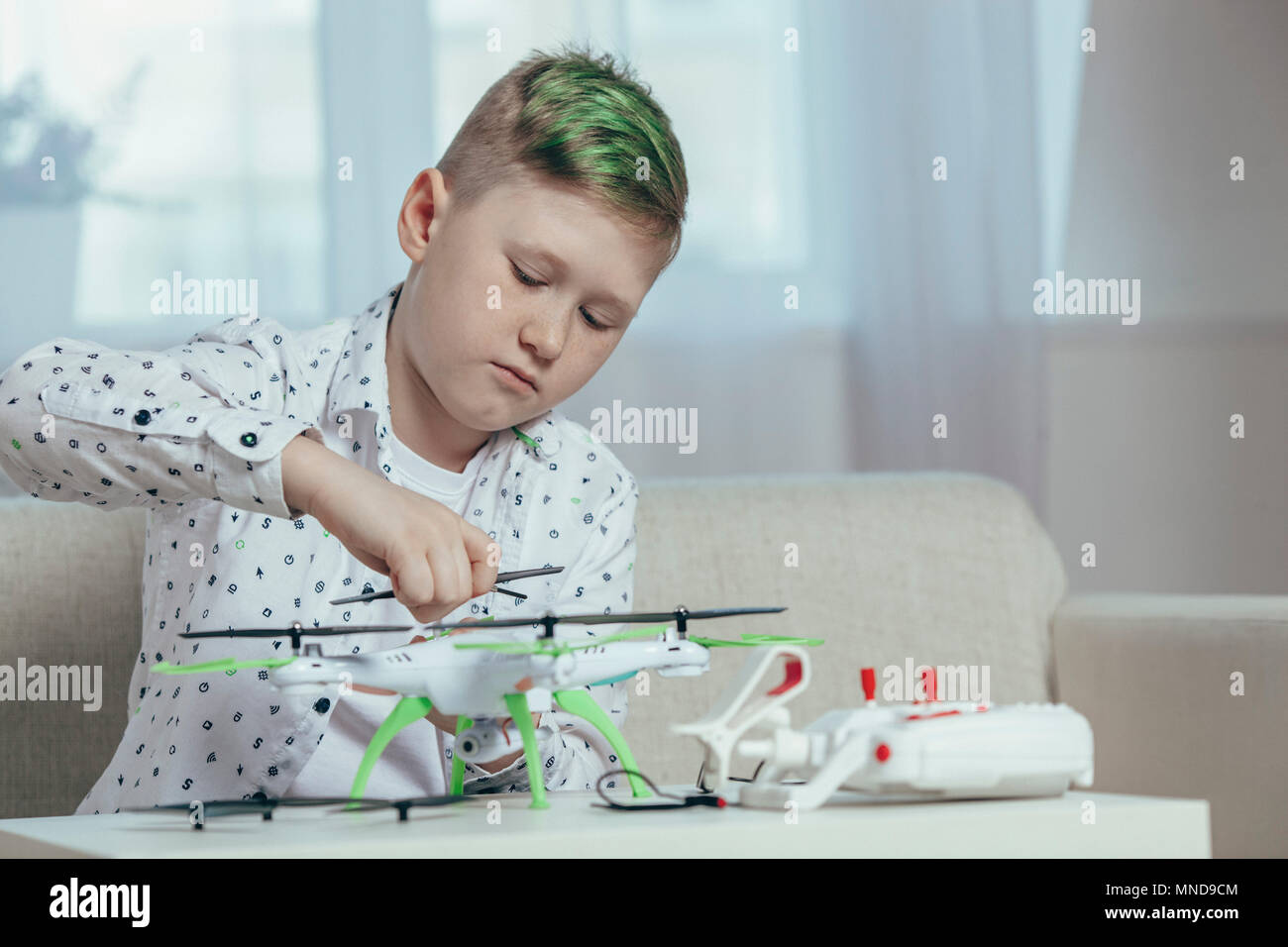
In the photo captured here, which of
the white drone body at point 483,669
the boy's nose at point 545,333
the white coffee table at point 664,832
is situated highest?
the boy's nose at point 545,333

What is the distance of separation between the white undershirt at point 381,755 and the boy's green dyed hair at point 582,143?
0.22 metres

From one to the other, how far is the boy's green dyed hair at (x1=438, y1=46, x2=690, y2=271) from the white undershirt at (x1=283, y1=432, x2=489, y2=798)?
22 centimetres

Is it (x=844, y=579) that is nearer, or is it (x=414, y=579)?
(x=414, y=579)

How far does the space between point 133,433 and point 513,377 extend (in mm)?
264

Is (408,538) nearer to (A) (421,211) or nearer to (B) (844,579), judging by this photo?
(A) (421,211)

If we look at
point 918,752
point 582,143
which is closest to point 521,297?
point 582,143

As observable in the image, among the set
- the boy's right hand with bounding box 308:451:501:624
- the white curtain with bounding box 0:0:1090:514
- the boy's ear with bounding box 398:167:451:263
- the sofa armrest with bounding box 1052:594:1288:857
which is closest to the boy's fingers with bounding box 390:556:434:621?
the boy's right hand with bounding box 308:451:501:624

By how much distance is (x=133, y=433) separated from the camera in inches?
29.0

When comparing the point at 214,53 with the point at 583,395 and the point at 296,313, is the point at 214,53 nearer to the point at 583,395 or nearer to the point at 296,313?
the point at 296,313

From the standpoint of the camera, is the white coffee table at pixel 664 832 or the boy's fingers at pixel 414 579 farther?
the boy's fingers at pixel 414 579

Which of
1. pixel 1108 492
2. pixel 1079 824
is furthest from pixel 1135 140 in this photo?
pixel 1079 824

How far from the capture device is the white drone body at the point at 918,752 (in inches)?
23.7

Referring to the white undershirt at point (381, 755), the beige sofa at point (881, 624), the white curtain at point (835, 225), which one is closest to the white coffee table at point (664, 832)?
the white undershirt at point (381, 755)

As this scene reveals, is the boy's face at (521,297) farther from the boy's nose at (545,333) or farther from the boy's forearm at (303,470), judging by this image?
the boy's forearm at (303,470)
